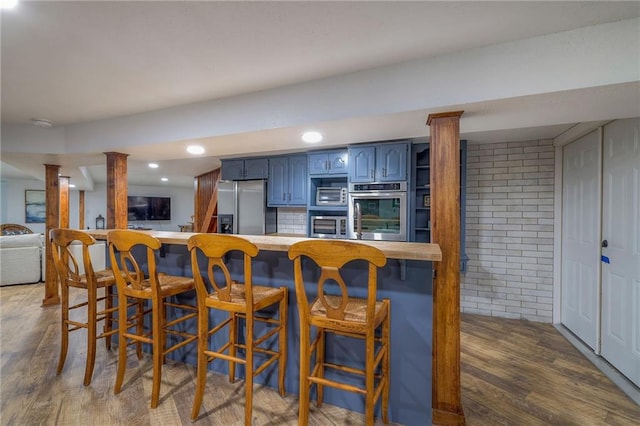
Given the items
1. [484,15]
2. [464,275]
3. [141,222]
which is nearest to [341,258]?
[484,15]

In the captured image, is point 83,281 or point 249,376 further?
point 83,281

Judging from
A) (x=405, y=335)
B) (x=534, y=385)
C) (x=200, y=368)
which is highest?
(x=405, y=335)

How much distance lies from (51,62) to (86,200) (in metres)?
9.53

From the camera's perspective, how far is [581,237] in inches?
119

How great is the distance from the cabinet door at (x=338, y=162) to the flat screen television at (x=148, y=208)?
27.6 ft

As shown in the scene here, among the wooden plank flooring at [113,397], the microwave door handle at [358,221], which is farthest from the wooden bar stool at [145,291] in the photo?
the microwave door handle at [358,221]

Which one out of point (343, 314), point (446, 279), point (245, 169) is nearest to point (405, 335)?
point (446, 279)

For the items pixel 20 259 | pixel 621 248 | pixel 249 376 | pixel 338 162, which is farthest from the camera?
pixel 20 259

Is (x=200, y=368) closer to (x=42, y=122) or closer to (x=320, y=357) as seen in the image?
(x=320, y=357)

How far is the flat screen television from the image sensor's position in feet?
31.4

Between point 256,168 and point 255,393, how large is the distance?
10.4 feet

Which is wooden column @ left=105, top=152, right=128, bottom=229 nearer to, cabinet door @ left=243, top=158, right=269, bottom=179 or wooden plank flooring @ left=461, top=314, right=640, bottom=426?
cabinet door @ left=243, top=158, right=269, bottom=179

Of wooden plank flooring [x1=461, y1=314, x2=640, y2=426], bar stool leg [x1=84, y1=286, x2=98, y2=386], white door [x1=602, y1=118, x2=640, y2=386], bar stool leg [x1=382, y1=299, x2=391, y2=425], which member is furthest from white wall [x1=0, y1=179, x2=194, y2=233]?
white door [x1=602, y1=118, x2=640, y2=386]

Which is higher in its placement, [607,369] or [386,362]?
[386,362]
